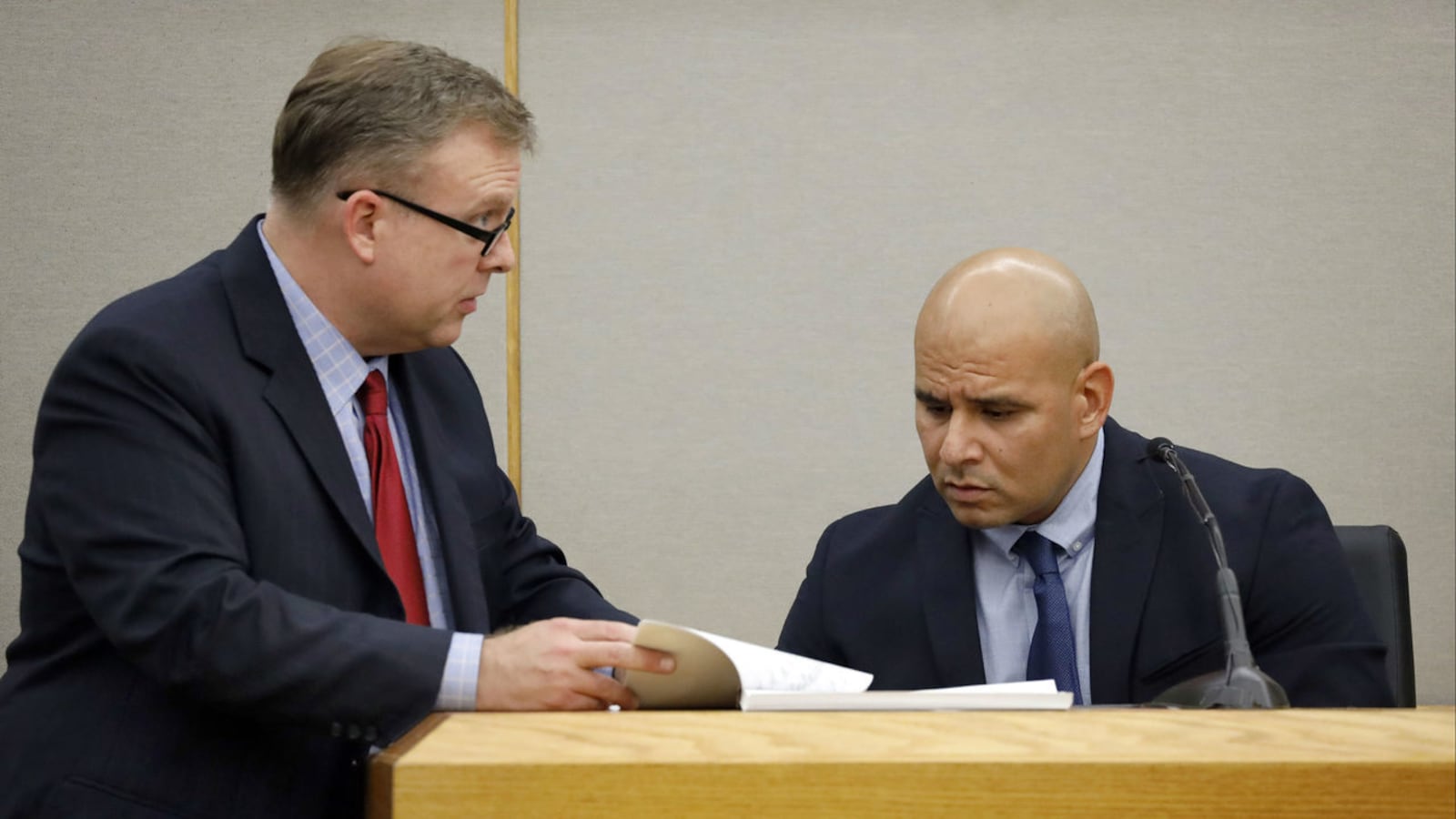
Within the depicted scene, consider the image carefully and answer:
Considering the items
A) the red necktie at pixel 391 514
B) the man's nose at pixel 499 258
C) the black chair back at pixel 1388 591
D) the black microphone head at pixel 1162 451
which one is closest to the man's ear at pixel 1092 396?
the black microphone head at pixel 1162 451

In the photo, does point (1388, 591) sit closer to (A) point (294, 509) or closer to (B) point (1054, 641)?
(B) point (1054, 641)

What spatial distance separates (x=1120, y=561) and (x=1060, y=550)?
0.28 feet

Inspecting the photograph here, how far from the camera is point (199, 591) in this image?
4.48 feet

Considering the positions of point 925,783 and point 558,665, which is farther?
point 558,665

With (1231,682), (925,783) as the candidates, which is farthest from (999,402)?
(925,783)

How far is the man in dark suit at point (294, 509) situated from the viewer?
1.38 m

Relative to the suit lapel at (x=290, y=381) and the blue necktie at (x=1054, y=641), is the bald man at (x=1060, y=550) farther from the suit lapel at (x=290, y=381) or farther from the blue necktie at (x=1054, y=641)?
the suit lapel at (x=290, y=381)

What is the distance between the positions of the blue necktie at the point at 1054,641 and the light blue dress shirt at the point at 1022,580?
0.02 meters

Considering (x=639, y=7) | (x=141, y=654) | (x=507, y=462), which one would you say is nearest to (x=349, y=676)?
(x=141, y=654)

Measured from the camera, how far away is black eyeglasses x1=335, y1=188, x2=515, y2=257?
5.52 ft

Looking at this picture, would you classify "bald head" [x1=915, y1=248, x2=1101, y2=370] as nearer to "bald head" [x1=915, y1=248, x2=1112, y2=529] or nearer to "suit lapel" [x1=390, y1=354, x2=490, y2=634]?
"bald head" [x1=915, y1=248, x2=1112, y2=529]

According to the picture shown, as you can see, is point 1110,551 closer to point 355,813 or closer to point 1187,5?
point 355,813

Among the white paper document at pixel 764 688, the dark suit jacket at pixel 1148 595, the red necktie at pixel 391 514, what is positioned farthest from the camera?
the dark suit jacket at pixel 1148 595

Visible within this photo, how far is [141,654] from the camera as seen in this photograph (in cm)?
139
